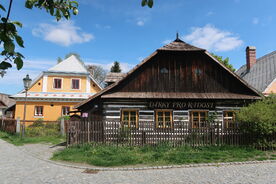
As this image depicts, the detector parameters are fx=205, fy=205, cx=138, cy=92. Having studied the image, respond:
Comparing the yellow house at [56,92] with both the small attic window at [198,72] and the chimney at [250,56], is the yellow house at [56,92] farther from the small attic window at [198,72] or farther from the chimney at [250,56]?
the chimney at [250,56]

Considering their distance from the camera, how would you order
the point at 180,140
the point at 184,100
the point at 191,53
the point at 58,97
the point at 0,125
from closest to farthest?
the point at 180,140 < the point at 184,100 < the point at 191,53 < the point at 0,125 < the point at 58,97

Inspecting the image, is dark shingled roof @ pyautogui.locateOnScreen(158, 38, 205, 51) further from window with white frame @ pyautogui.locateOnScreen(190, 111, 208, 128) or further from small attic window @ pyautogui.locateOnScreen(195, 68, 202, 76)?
window with white frame @ pyautogui.locateOnScreen(190, 111, 208, 128)

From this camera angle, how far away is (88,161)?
898 cm

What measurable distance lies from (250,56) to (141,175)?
25.0m

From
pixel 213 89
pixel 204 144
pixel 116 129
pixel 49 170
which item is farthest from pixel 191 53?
pixel 49 170

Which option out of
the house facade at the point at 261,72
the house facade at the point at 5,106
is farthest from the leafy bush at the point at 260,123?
the house facade at the point at 5,106

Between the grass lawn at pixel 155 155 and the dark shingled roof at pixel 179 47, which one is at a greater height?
the dark shingled roof at pixel 179 47

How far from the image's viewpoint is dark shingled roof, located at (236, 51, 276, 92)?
2142 cm

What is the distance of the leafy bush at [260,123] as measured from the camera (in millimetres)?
10961

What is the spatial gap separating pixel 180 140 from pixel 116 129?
370 centimetres

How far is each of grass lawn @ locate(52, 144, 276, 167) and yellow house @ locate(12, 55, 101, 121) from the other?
14.7 metres

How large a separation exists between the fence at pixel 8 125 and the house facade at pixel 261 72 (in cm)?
2400

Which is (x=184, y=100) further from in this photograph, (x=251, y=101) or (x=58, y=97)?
(x=58, y=97)

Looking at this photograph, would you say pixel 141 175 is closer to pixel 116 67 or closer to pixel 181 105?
pixel 181 105
